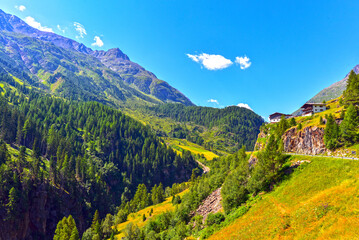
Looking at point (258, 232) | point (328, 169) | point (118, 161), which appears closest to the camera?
point (258, 232)

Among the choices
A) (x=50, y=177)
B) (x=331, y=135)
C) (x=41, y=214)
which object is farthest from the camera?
(x=50, y=177)

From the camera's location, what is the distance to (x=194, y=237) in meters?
53.8

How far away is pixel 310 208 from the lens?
110 ft

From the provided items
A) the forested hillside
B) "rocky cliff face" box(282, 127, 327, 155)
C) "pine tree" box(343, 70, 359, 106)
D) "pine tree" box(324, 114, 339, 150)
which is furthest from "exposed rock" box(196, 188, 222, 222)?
the forested hillside

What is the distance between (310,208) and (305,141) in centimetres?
3948

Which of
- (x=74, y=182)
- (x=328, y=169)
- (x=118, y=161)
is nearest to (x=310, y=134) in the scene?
(x=328, y=169)

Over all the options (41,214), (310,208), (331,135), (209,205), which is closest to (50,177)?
(41,214)

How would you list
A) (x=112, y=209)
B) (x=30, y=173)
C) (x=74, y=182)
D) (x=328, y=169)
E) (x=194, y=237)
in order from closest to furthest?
(x=328, y=169) < (x=194, y=237) < (x=30, y=173) < (x=74, y=182) < (x=112, y=209)

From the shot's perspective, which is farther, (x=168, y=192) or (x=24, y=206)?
(x=168, y=192)

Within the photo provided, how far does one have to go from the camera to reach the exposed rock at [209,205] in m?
68.1

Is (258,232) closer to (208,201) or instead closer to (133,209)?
(208,201)

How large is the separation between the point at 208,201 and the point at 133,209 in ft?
229

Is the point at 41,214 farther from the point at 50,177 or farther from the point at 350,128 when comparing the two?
the point at 350,128

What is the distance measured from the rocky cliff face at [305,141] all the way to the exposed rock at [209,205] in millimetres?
35694
